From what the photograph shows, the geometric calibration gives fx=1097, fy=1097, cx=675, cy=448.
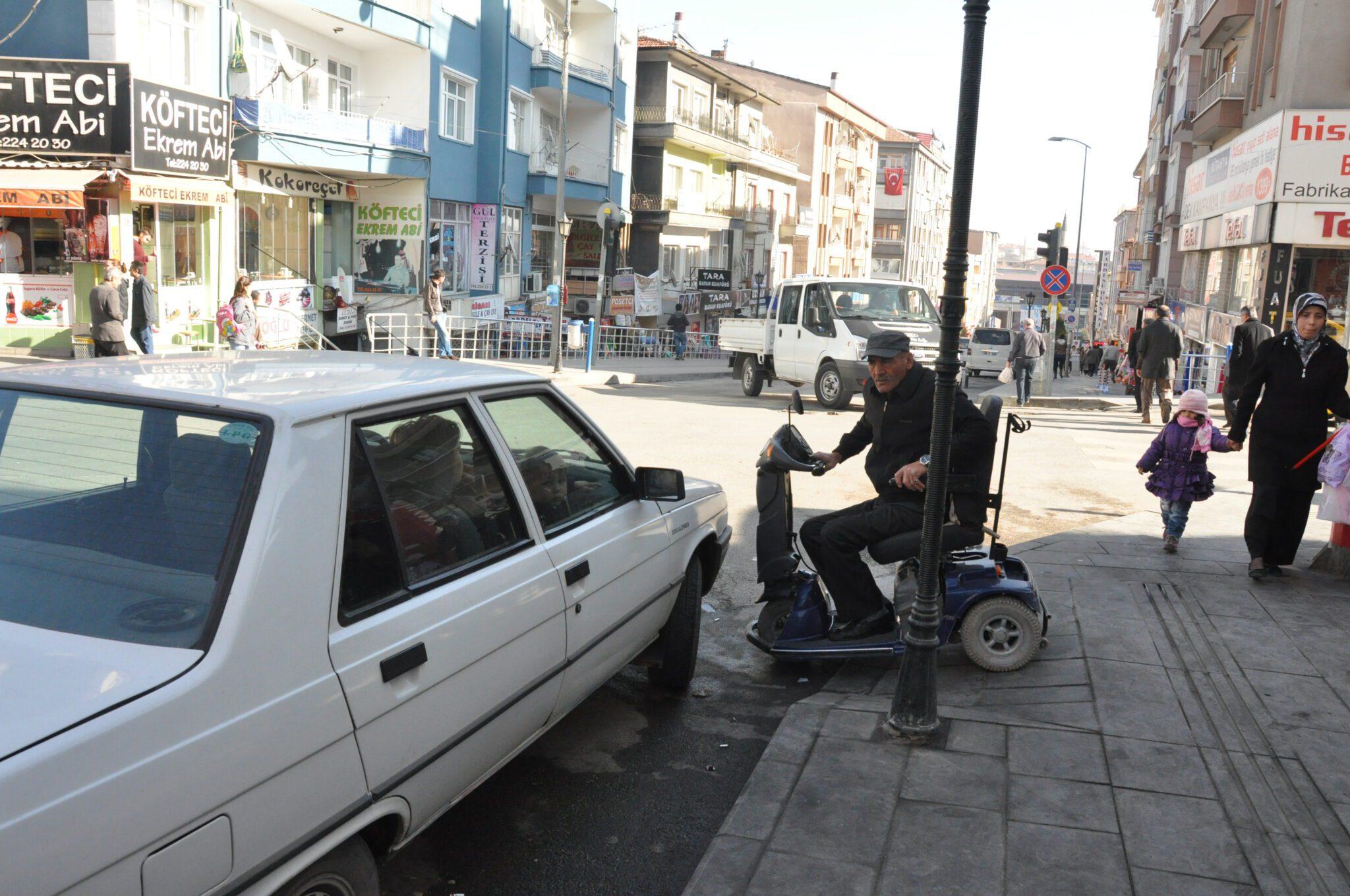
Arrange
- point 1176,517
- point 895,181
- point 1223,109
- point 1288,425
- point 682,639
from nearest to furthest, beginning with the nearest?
point 682,639 < point 1288,425 < point 1176,517 < point 1223,109 < point 895,181

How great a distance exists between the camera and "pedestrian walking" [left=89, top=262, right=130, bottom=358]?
14266 mm

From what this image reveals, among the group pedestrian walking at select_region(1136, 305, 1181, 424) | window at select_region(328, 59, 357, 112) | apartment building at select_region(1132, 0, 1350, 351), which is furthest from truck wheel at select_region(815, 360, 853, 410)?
window at select_region(328, 59, 357, 112)

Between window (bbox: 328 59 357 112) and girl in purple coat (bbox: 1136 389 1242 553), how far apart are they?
21372 millimetres

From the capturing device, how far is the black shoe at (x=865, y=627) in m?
5.36

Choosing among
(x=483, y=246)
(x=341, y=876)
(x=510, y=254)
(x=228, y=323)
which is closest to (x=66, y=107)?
(x=228, y=323)

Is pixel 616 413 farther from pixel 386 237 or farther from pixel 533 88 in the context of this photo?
pixel 533 88

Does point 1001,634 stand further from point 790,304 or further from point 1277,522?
point 790,304

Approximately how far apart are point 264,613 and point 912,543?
349 cm

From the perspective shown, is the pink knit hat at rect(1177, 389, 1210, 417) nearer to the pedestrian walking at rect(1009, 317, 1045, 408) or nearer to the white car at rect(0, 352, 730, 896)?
the white car at rect(0, 352, 730, 896)

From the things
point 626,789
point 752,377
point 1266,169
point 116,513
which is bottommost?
point 626,789

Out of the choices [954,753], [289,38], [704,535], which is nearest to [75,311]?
[289,38]

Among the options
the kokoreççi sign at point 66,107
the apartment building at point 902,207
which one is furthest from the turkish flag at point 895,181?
the kokoreççi sign at point 66,107

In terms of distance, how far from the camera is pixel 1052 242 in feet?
72.5

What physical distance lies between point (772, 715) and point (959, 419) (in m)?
1.64
